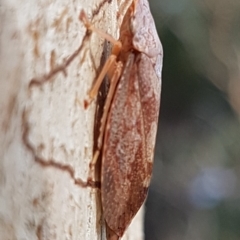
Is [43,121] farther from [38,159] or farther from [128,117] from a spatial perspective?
[128,117]

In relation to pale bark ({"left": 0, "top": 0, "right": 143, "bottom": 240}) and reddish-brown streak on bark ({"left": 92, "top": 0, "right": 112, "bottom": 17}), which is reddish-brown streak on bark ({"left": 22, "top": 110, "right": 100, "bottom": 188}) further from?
reddish-brown streak on bark ({"left": 92, "top": 0, "right": 112, "bottom": 17})

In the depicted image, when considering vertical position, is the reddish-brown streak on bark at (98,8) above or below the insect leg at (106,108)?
above

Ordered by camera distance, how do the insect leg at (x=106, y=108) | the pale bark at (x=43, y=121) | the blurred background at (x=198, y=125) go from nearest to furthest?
1. the pale bark at (x=43, y=121)
2. the insect leg at (x=106, y=108)
3. the blurred background at (x=198, y=125)

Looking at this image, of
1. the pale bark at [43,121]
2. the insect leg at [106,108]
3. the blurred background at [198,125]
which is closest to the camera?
the pale bark at [43,121]

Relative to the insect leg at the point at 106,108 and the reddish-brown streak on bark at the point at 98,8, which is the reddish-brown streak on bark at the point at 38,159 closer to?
the insect leg at the point at 106,108

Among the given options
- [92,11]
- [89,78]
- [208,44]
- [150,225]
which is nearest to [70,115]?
[89,78]

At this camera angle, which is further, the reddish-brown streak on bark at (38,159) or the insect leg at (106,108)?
the insect leg at (106,108)

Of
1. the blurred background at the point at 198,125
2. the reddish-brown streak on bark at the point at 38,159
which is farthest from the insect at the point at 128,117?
the blurred background at the point at 198,125
